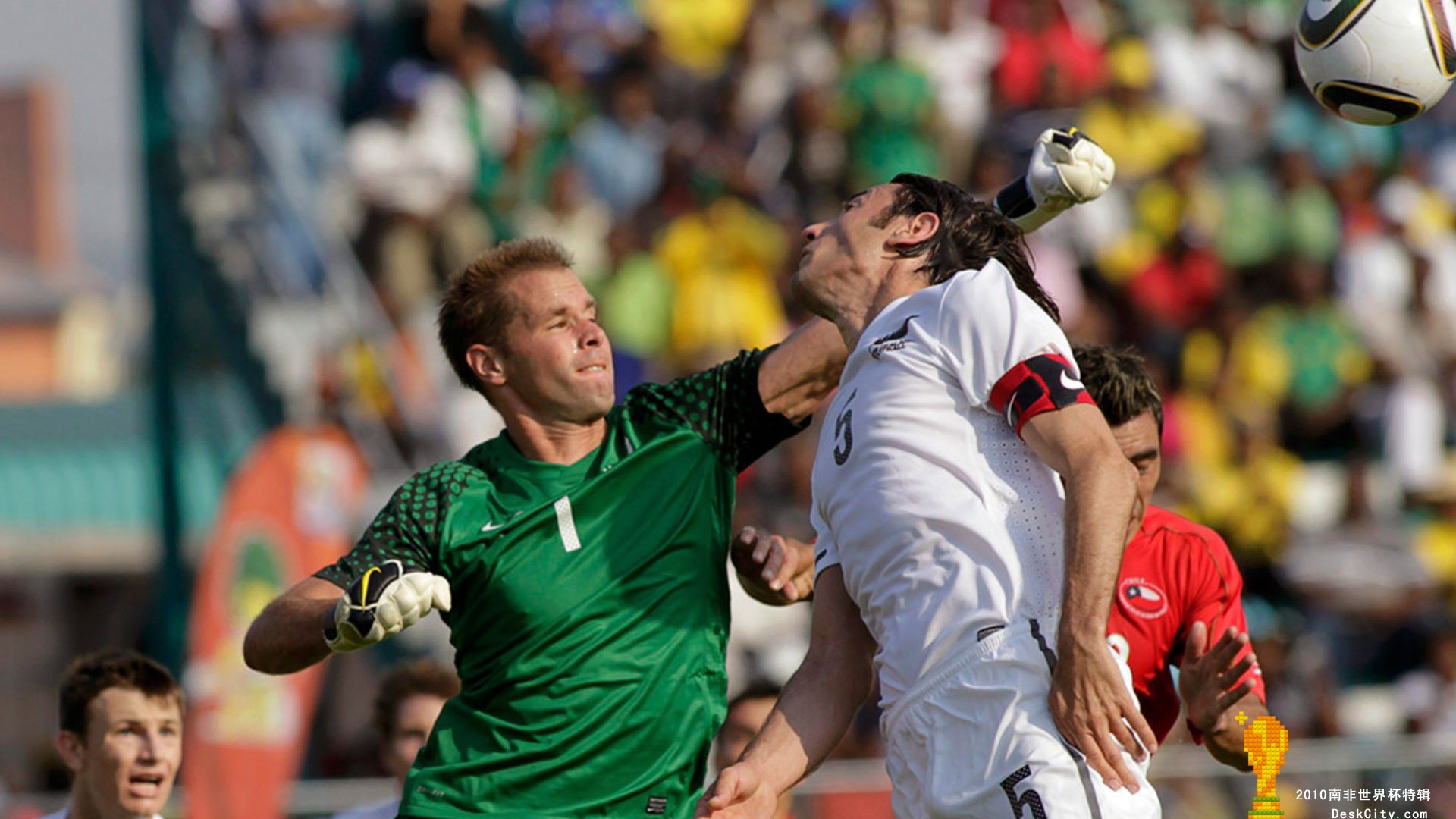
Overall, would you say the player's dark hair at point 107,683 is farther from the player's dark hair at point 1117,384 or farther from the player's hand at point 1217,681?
the player's hand at point 1217,681

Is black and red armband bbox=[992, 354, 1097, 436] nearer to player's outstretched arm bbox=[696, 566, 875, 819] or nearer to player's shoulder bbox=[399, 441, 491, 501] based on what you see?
player's outstretched arm bbox=[696, 566, 875, 819]

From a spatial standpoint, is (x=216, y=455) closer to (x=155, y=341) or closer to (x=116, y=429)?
(x=155, y=341)

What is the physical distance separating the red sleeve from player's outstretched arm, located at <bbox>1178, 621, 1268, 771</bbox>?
104mm

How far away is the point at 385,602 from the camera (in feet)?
14.3

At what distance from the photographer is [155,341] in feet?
39.4

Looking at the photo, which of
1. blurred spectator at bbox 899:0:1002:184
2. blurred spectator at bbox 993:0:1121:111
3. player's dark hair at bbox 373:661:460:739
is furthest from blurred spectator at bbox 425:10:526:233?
player's dark hair at bbox 373:661:460:739

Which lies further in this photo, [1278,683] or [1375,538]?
[1375,538]

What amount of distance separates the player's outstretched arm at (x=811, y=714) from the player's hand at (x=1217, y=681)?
86cm

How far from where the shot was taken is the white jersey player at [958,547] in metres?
3.96

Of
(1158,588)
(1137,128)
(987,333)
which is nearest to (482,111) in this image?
(1137,128)

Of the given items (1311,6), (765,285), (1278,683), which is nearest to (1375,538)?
(1278,683)

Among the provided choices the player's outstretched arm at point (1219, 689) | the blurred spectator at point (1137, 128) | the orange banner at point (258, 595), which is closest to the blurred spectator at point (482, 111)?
the orange banner at point (258, 595)

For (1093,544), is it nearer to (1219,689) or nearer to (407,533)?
(1219,689)

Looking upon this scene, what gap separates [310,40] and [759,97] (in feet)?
11.4
